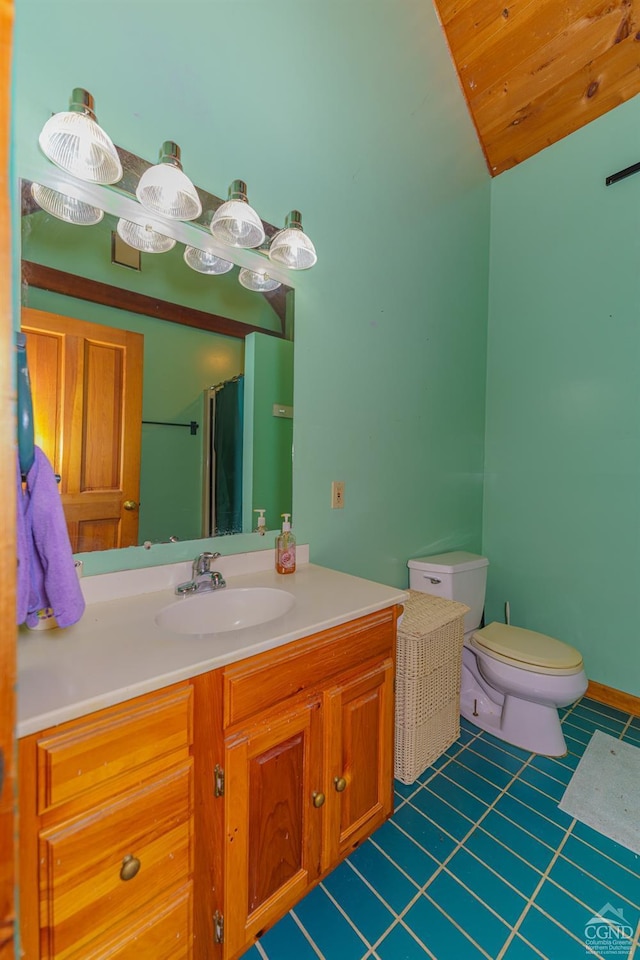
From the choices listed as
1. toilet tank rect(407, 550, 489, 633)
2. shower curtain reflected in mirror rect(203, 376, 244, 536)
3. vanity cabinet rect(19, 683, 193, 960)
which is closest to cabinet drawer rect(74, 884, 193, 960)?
vanity cabinet rect(19, 683, 193, 960)

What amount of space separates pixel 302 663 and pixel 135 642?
1.35 ft

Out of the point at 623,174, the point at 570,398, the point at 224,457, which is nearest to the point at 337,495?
the point at 224,457

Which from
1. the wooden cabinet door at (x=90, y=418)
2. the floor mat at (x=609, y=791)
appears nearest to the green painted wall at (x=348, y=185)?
the wooden cabinet door at (x=90, y=418)

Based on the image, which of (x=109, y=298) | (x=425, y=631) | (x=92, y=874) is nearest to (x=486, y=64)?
(x=109, y=298)

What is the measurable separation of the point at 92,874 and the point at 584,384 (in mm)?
2659

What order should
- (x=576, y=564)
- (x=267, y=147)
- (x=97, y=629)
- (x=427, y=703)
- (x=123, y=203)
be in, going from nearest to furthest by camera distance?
(x=97, y=629)
(x=123, y=203)
(x=267, y=147)
(x=427, y=703)
(x=576, y=564)

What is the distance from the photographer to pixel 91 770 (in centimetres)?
69

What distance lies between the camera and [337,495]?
1723mm

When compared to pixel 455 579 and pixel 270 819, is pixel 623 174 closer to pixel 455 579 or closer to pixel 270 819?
pixel 455 579

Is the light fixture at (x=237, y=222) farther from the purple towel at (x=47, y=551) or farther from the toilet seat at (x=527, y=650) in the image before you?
the toilet seat at (x=527, y=650)

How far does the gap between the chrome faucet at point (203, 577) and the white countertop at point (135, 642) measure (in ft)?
0.10

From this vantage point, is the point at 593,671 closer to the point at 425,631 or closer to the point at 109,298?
the point at 425,631

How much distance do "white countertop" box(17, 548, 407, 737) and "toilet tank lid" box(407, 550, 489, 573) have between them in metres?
0.76

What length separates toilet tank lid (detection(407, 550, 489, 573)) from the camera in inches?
78.2
